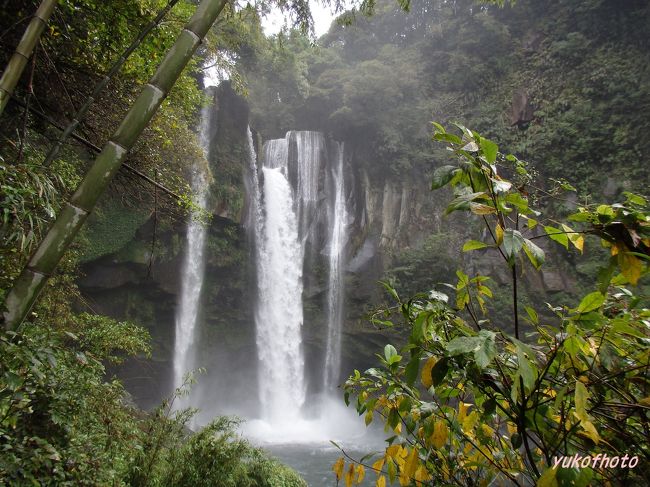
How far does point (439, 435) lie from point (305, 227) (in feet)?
51.8

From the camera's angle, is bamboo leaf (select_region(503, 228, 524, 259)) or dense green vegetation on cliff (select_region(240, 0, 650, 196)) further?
dense green vegetation on cliff (select_region(240, 0, 650, 196))

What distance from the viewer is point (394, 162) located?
1766 cm

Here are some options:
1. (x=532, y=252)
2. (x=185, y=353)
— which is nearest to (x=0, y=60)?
(x=532, y=252)

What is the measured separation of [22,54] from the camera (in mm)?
1609

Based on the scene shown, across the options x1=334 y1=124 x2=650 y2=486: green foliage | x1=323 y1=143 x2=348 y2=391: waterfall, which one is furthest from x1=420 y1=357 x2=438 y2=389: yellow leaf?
x1=323 y1=143 x2=348 y2=391: waterfall

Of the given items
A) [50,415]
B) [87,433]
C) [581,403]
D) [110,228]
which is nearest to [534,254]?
[581,403]

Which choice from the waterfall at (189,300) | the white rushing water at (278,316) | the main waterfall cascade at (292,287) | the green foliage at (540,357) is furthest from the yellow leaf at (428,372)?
the white rushing water at (278,316)

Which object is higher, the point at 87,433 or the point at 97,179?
the point at 97,179

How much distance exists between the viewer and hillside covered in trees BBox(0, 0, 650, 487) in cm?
116

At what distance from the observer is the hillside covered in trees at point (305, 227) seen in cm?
116

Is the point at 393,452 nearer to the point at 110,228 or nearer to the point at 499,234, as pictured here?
the point at 499,234

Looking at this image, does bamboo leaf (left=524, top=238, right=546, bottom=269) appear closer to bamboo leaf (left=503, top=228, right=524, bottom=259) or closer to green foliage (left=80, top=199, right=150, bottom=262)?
bamboo leaf (left=503, top=228, right=524, bottom=259)

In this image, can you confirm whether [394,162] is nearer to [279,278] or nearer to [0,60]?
[279,278]

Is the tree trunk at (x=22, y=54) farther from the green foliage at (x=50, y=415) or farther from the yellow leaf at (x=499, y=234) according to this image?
the yellow leaf at (x=499, y=234)
